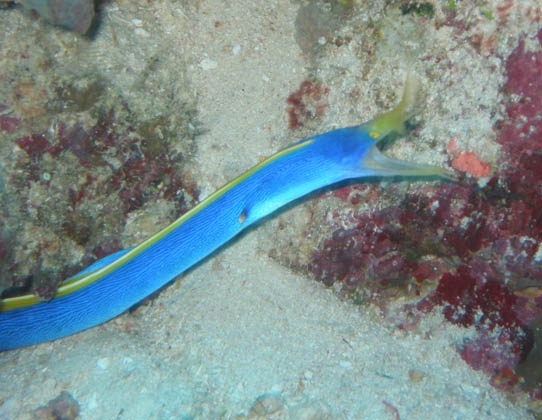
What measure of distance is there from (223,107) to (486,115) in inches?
77.1

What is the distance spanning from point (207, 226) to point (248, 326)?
94cm

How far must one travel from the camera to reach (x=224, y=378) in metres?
2.72

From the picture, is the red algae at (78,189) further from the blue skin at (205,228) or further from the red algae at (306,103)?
the red algae at (306,103)

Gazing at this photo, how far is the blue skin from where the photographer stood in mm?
2186

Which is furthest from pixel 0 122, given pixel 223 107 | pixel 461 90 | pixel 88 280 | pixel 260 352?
pixel 461 90

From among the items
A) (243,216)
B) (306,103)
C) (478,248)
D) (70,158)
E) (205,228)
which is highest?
(306,103)

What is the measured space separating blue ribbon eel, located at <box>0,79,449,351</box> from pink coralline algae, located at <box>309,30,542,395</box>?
0.57 metres

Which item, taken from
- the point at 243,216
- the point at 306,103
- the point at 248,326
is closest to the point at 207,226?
the point at 243,216

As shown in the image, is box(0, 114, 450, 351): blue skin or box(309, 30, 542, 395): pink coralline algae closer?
box(0, 114, 450, 351): blue skin

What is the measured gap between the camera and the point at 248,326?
298 centimetres

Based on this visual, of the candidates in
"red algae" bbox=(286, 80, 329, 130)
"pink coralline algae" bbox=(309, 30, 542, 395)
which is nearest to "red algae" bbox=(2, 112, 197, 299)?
"red algae" bbox=(286, 80, 329, 130)

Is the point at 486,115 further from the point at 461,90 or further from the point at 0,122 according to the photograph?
the point at 0,122

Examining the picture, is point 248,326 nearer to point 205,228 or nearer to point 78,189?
point 205,228

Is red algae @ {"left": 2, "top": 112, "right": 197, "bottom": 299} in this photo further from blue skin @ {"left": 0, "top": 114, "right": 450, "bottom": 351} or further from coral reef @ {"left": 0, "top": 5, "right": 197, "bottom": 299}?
blue skin @ {"left": 0, "top": 114, "right": 450, "bottom": 351}
